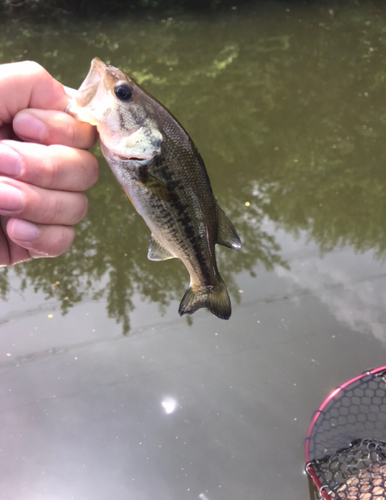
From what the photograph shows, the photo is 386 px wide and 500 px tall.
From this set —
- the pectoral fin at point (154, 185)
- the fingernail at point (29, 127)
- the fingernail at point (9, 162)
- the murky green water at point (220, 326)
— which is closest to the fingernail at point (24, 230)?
the fingernail at point (9, 162)

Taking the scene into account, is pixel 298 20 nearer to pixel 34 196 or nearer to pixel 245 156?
pixel 245 156

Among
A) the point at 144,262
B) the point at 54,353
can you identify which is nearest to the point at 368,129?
the point at 144,262

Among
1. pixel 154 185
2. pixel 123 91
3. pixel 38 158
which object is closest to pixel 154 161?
pixel 154 185

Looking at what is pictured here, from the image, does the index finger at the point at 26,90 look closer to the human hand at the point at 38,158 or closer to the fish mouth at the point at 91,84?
the human hand at the point at 38,158

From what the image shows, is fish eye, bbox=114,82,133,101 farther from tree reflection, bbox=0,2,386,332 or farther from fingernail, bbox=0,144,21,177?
tree reflection, bbox=0,2,386,332

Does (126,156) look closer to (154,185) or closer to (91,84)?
(154,185)
